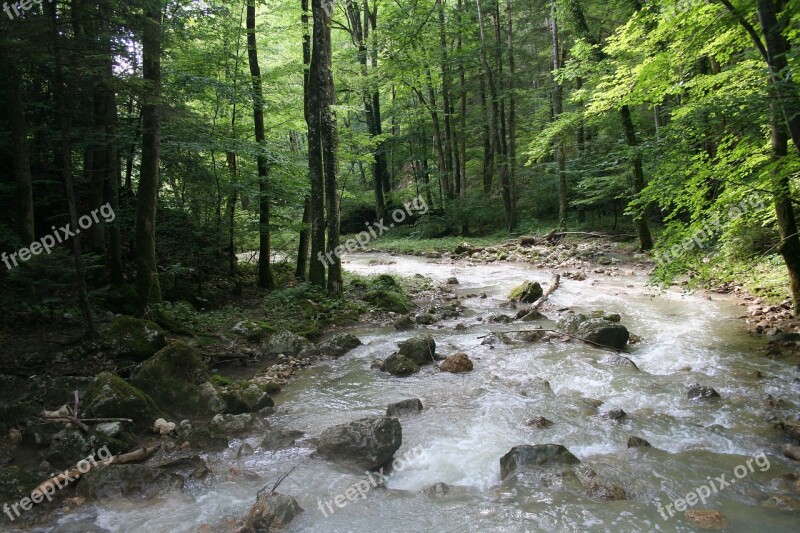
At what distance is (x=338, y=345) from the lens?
912 cm

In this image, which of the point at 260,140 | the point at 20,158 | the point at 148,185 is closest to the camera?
the point at 20,158

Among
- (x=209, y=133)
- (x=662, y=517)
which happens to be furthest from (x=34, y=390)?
(x=662, y=517)

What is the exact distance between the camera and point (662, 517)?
4043 mm

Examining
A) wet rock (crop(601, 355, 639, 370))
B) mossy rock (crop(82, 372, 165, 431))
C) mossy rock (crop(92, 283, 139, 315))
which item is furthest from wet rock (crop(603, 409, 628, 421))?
mossy rock (crop(92, 283, 139, 315))

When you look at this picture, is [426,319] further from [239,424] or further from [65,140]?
[65,140]

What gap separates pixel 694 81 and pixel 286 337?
8522 mm

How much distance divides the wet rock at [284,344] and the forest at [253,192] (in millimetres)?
98

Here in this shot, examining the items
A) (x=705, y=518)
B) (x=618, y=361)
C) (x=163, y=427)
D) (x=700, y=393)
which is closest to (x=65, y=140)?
(x=163, y=427)

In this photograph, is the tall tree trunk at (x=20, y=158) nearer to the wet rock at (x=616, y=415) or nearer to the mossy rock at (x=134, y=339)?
the mossy rock at (x=134, y=339)

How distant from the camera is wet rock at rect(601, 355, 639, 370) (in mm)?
7609

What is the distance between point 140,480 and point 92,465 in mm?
638

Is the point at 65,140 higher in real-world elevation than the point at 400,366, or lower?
higher

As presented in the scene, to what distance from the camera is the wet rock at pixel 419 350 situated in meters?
8.25

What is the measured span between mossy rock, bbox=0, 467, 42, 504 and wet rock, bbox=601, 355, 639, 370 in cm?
768
